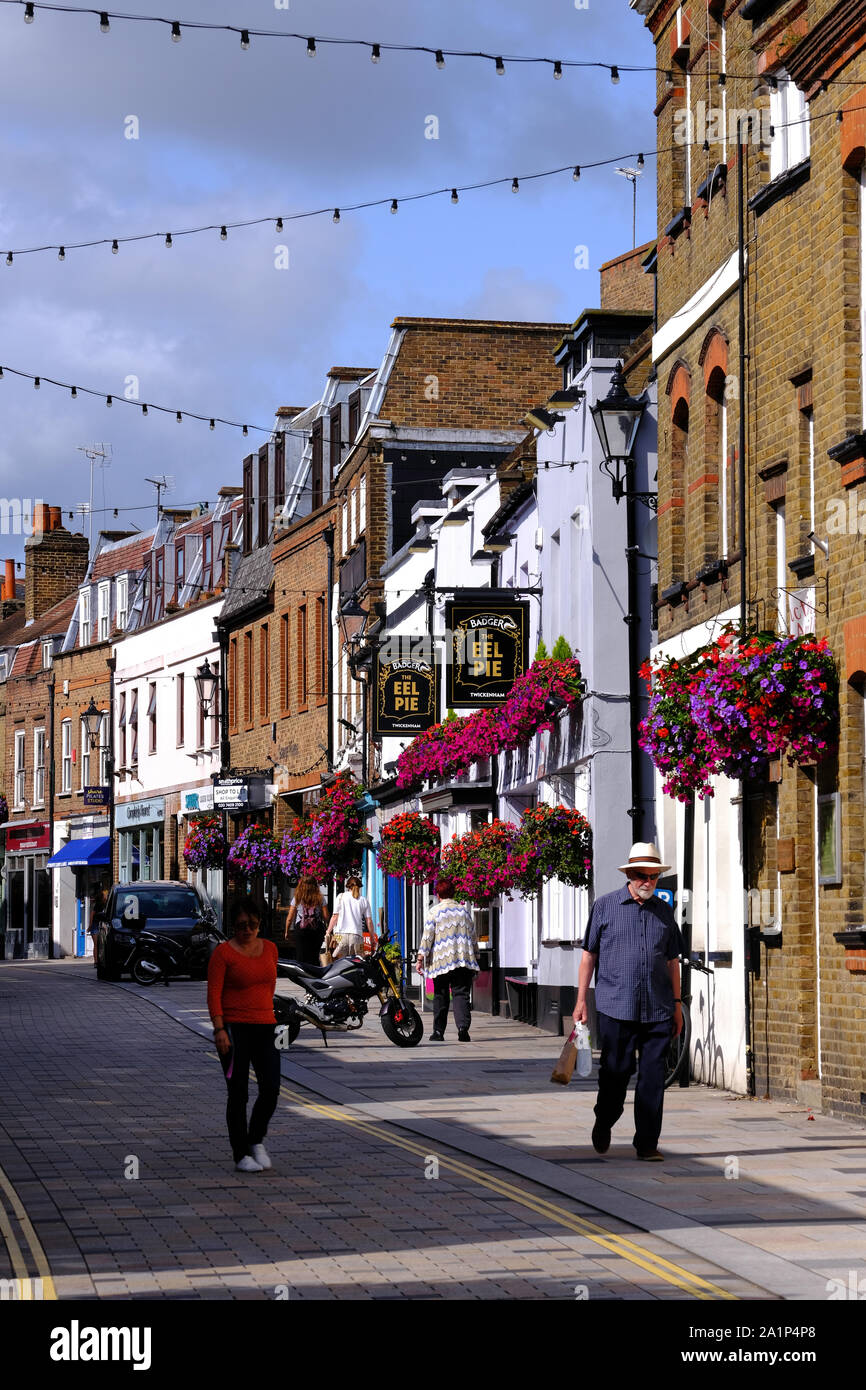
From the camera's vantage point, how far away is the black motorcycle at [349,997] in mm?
23297

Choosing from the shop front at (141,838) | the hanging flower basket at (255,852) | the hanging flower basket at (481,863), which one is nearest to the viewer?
the hanging flower basket at (481,863)

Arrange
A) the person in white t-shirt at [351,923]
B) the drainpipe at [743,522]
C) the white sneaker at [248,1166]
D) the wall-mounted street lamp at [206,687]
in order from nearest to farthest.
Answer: the white sneaker at [248,1166] < the drainpipe at [743,522] < the person in white t-shirt at [351,923] < the wall-mounted street lamp at [206,687]

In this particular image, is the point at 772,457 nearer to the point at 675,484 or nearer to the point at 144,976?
the point at 675,484

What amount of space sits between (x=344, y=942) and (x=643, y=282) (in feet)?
36.8

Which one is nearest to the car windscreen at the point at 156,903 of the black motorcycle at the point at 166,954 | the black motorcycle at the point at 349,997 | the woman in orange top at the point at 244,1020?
the black motorcycle at the point at 166,954

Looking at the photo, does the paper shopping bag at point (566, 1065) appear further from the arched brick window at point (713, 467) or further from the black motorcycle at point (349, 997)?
the black motorcycle at point (349, 997)

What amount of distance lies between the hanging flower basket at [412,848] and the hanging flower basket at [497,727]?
2.12 feet

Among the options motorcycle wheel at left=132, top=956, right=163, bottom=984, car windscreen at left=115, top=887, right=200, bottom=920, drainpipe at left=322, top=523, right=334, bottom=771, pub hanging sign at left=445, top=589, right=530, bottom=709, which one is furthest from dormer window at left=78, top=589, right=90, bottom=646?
pub hanging sign at left=445, top=589, right=530, bottom=709

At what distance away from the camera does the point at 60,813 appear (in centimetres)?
6506

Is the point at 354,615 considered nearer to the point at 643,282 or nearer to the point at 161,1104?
the point at 643,282

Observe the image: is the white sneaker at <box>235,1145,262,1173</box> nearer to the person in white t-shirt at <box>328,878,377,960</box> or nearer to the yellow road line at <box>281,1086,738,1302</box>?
the yellow road line at <box>281,1086,738,1302</box>

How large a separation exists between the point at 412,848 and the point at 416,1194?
63.1ft

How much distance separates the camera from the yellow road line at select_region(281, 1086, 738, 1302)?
347 inches

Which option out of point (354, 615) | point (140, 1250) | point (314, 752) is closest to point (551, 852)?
point (140, 1250)
